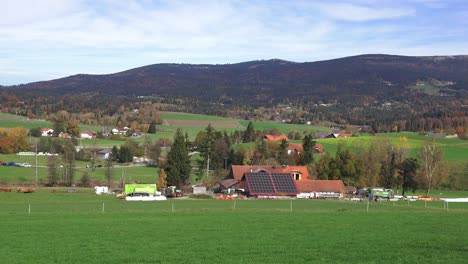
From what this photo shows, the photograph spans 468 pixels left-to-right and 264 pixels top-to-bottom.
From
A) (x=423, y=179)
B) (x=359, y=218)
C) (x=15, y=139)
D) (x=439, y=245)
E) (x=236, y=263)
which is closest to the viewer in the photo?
(x=236, y=263)

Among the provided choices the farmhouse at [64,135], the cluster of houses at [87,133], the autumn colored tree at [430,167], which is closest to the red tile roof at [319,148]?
the autumn colored tree at [430,167]

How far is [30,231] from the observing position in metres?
27.3

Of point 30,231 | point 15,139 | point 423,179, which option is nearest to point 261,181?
point 423,179

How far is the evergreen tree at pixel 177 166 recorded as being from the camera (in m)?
76.8

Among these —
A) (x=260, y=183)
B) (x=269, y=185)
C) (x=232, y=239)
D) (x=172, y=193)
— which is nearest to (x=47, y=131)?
(x=172, y=193)

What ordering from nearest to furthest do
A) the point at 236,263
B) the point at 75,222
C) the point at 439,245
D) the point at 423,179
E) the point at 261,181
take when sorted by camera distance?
the point at 236,263, the point at 439,245, the point at 75,222, the point at 261,181, the point at 423,179

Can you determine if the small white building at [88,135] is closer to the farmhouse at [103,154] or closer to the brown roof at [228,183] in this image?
the farmhouse at [103,154]

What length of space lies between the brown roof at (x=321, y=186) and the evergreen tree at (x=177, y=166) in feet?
51.8

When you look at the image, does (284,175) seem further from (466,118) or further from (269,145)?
(466,118)

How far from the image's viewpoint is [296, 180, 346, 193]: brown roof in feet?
235

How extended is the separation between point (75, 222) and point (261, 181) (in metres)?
39.9

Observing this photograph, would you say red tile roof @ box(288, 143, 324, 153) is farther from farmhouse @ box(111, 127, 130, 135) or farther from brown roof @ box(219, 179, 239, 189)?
farmhouse @ box(111, 127, 130, 135)

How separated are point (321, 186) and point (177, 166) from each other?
19634mm

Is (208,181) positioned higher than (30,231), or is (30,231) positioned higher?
(30,231)
